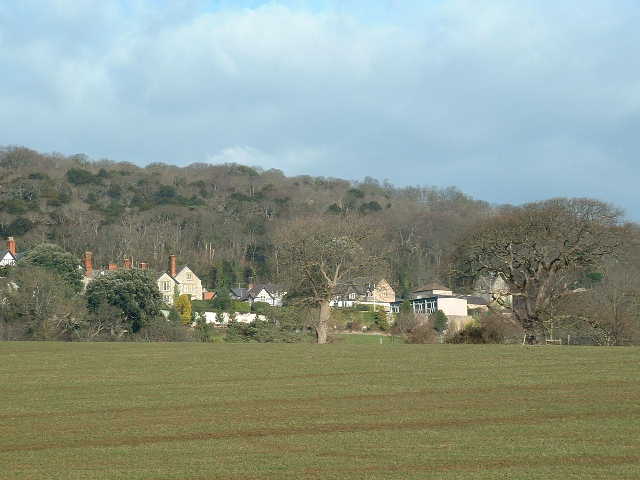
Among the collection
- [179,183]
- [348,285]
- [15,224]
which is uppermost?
[179,183]

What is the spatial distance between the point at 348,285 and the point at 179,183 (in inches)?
4686

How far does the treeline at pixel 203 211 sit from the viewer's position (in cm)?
11681

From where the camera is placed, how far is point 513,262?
164 ft

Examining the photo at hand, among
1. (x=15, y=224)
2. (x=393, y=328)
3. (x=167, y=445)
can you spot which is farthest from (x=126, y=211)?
(x=167, y=445)

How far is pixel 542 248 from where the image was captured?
161 feet

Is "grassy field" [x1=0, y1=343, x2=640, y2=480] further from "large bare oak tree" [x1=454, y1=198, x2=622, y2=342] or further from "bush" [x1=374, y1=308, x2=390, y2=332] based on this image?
"bush" [x1=374, y1=308, x2=390, y2=332]

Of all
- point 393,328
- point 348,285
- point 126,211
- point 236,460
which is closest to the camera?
point 236,460

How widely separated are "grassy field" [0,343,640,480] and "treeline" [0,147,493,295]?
211 feet

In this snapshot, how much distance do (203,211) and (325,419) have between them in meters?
125

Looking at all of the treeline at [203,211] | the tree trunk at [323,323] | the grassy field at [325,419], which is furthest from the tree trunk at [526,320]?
the treeline at [203,211]

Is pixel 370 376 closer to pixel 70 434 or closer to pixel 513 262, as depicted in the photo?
pixel 70 434

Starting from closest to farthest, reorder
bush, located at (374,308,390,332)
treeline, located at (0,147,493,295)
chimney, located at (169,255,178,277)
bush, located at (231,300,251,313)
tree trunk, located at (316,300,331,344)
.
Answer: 1. tree trunk, located at (316,300,331,344)
2. bush, located at (374,308,390,332)
3. bush, located at (231,300,251,313)
4. chimney, located at (169,255,178,277)
5. treeline, located at (0,147,493,295)

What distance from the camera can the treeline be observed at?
4599 inches

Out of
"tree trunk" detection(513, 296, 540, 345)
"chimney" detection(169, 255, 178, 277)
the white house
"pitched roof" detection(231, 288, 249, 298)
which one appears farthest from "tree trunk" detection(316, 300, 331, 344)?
"pitched roof" detection(231, 288, 249, 298)
